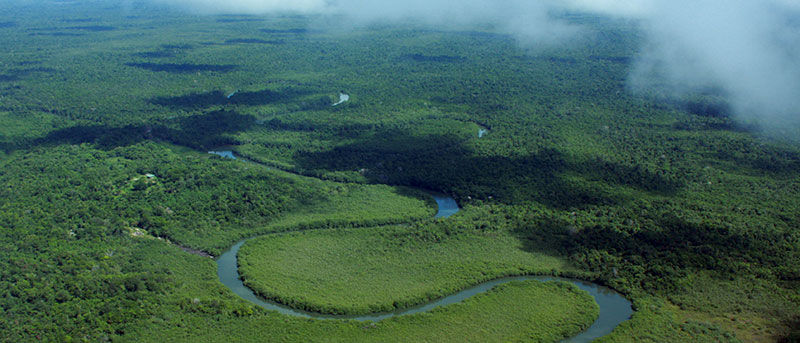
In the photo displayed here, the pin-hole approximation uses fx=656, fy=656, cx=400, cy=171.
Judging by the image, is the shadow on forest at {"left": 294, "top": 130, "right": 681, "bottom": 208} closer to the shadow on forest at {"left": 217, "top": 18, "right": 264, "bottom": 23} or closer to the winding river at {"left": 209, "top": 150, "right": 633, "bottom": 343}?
the winding river at {"left": 209, "top": 150, "right": 633, "bottom": 343}

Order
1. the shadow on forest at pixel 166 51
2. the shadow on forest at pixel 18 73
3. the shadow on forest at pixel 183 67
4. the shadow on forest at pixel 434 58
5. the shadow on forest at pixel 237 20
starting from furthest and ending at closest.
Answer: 1. the shadow on forest at pixel 237 20
2. the shadow on forest at pixel 166 51
3. the shadow on forest at pixel 434 58
4. the shadow on forest at pixel 183 67
5. the shadow on forest at pixel 18 73

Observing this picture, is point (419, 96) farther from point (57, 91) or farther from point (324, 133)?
point (57, 91)

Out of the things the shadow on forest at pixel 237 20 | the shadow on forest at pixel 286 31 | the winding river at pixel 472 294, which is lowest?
the winding river at pixel 472 294

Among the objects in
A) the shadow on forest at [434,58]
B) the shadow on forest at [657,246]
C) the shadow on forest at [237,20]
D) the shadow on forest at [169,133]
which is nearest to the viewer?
the shadow on forest at [657,246]

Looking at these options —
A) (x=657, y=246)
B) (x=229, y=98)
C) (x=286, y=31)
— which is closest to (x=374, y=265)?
(x=657, y=246)

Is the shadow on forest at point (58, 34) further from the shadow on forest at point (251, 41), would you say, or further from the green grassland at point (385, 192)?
the green grassland at point (385, 192)

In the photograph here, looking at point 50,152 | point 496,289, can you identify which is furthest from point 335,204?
point 50,152

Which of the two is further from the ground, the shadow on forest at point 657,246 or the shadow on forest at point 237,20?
the shadow on forest at point 237,20

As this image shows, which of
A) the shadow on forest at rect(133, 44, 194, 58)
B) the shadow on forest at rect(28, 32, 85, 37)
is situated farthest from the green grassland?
the shadow on forest at rect(28, 32, 85, 37)

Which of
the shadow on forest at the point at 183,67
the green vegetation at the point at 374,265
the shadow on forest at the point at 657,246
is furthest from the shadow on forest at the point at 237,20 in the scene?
the shadow on forest at the point at 657,246
